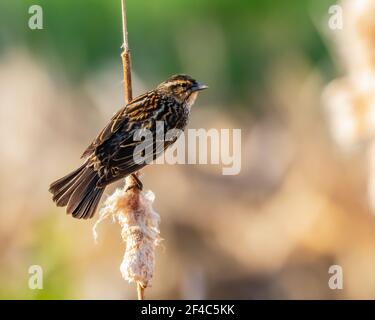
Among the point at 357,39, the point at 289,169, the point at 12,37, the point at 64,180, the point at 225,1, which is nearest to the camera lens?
the point at 357,39

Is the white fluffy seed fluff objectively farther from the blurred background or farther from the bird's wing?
the blurred background

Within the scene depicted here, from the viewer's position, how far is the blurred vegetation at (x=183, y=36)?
18.7ft

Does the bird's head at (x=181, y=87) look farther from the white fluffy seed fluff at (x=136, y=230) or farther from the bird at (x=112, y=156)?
the white fluffy seed fluff at (x=136, y=230)

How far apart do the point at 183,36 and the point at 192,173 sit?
145 cm

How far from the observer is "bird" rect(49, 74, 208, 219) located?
137 inches

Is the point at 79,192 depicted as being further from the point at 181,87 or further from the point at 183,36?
the point at 183,36

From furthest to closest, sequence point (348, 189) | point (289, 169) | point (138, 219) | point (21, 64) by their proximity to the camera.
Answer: point (21, 64) → point (289, 169) → point (348, 189) → point (138, 219)

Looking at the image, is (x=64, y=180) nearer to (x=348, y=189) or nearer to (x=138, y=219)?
(x=138, y=219)

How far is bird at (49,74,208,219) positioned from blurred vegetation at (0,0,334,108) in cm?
167

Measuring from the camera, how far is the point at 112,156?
3584mm

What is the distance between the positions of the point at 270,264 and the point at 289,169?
645 mm

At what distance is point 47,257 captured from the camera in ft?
15.4

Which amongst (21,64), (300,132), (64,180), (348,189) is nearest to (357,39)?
(64,180)

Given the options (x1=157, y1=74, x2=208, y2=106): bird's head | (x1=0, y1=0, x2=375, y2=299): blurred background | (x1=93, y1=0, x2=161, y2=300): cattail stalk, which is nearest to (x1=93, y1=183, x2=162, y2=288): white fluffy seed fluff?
(x1=93, y1=0, x2=161, y2=300): cattail stalk
